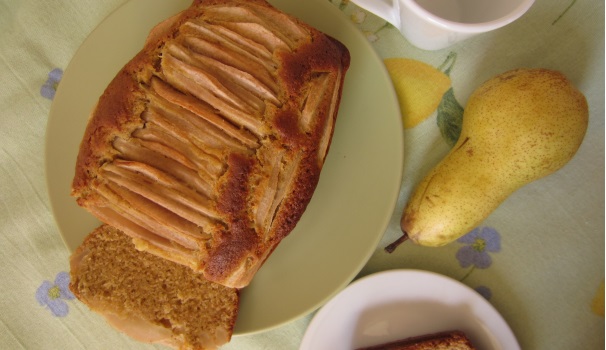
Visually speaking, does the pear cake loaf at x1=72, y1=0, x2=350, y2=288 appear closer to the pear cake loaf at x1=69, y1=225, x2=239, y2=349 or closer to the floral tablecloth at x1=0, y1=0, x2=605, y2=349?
the pear cake loaf at x1=69, y1=225, x2=239, y2=349

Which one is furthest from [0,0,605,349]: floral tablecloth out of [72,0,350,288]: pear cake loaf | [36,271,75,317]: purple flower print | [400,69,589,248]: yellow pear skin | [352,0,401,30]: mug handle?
[36,271,75,317]: purple flower print

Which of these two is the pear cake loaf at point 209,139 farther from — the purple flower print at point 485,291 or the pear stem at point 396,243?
the purple flower print at point 485,291

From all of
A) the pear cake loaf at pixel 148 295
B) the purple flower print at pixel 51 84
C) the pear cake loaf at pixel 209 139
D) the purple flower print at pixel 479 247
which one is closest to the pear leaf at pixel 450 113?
the purple flower print at pixel 479 247

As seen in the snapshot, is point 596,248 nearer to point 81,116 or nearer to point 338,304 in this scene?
point 338,304

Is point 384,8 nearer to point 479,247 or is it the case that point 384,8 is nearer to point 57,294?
point 479,247

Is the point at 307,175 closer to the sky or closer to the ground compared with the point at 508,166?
closer to the sky

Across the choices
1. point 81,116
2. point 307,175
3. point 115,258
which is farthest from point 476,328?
point 81,116

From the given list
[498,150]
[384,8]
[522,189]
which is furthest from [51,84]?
[522,189]
